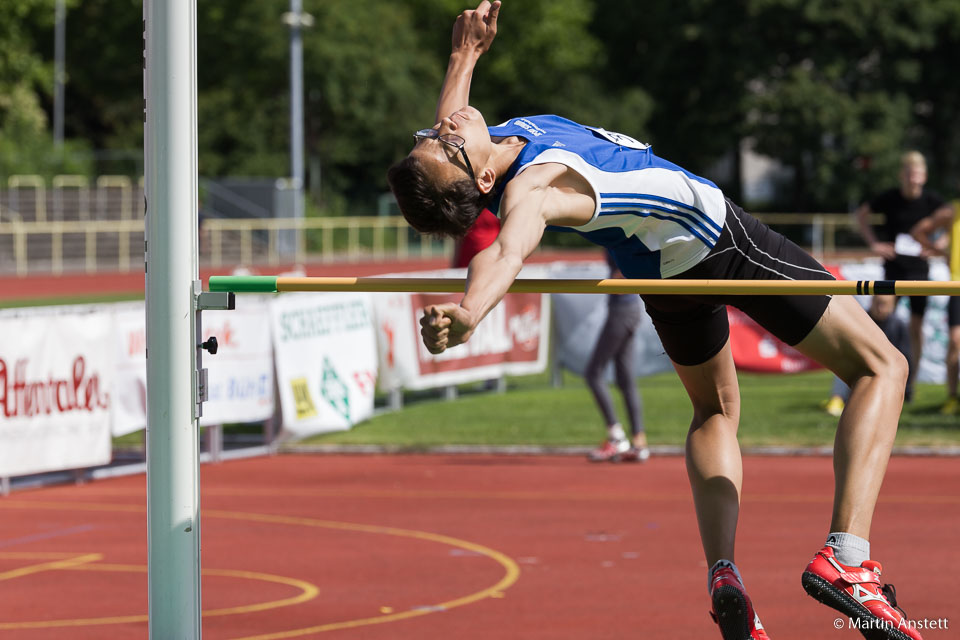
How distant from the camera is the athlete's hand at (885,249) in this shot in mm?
12719

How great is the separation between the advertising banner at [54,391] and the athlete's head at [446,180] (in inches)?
250

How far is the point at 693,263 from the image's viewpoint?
4.75 m

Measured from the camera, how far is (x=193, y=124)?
15.1 ft

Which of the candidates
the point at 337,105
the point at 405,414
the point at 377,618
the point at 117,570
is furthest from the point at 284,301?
the point at 337,105

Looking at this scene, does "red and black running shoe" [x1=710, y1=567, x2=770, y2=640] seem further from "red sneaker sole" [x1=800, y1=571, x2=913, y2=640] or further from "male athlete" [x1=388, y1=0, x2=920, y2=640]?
"red sneaker sole" [x1=800, y1=571, x2=913, y2=640]

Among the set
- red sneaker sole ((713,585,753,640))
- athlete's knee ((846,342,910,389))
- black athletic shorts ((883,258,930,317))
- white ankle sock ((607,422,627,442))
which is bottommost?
white ankle sock ((607,422,627,442))

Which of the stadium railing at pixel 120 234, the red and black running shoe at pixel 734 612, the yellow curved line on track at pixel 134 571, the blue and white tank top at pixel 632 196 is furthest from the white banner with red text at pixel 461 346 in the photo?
the stadium railing at pixel 120 234

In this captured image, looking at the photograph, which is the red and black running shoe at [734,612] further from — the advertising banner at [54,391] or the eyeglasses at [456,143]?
the advertising banner at [54,391]

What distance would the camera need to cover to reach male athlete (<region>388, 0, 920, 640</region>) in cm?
425

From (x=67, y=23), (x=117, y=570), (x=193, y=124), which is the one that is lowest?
(x=117, y=570)

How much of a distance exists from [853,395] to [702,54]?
5195 cm

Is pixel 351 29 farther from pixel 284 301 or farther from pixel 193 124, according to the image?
pixel 193 124

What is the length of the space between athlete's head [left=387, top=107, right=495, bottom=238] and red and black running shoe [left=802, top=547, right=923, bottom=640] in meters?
1.51

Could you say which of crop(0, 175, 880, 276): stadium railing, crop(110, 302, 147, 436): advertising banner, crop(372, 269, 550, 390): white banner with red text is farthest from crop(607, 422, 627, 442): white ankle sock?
crop(0, 175, 880, 276): stadium railing
